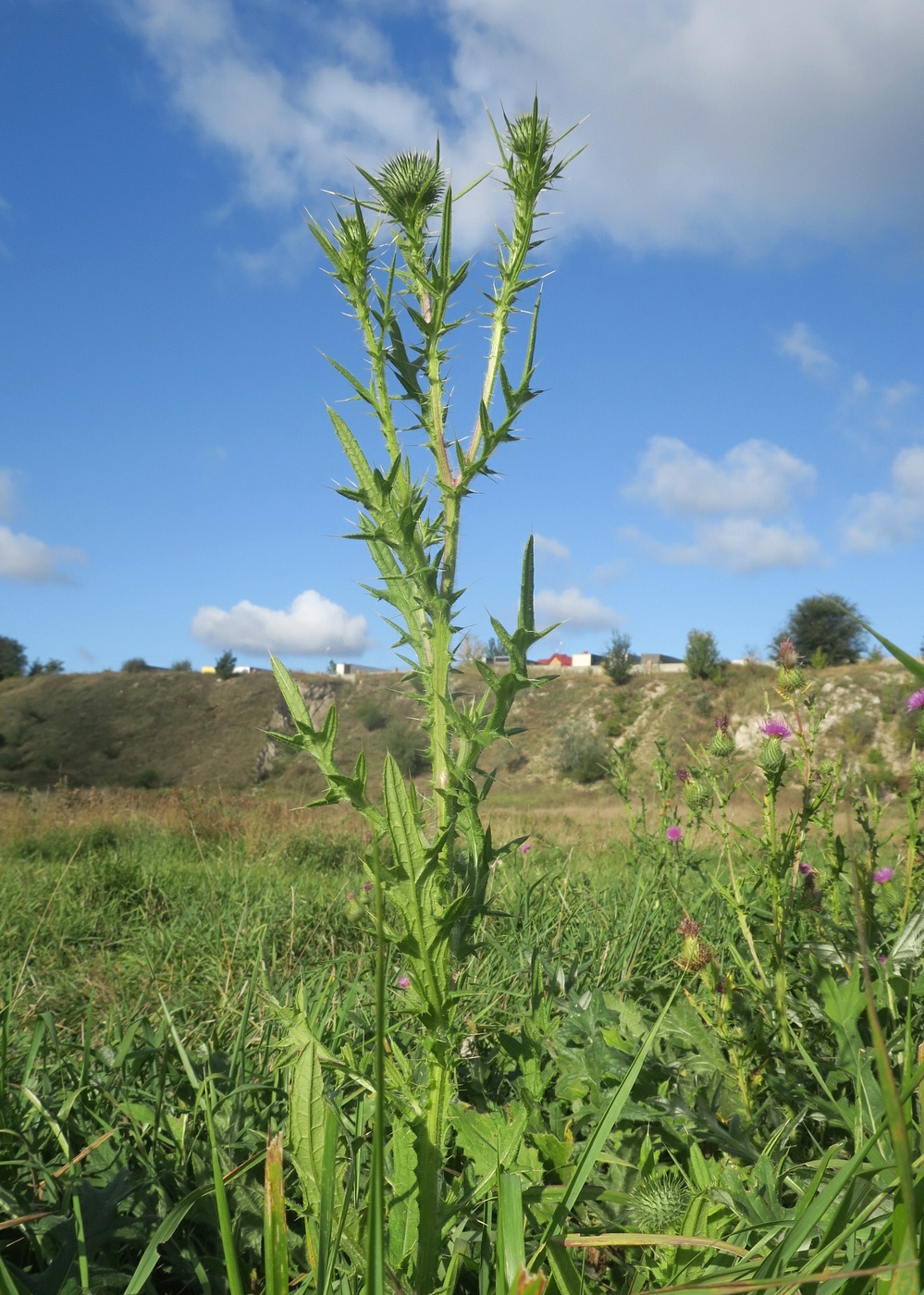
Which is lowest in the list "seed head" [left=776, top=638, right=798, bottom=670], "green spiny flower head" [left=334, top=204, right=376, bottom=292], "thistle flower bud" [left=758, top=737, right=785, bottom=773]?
"thistle flower bud" [left=758, top=737, right=785, bottom=773]

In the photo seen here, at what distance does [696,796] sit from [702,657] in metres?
39.3

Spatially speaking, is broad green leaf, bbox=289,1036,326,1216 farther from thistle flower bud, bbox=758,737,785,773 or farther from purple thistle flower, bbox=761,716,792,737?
purple thistle flower, bbox=761,716,792,737

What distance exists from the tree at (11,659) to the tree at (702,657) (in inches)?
1276

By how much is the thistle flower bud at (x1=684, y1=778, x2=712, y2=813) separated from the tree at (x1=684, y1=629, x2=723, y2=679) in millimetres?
38537

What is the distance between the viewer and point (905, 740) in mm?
25531

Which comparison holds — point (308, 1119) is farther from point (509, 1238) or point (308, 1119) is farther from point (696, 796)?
point (696, 796)

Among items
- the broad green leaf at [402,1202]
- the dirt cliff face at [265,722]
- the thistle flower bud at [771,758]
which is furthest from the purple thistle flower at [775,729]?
the dirt cliff face at [265,722]

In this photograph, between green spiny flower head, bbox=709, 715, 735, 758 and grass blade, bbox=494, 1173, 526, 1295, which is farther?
green spiny flower head, bbox=709, 715, 735, 758

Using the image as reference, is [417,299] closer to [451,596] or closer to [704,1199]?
[451,596]

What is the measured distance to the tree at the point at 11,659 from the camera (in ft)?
135

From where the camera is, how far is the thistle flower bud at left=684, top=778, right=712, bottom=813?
2.74 metres

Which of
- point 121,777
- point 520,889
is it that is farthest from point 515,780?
point 520,889

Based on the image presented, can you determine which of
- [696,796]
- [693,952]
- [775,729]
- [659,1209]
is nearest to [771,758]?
[775,729]

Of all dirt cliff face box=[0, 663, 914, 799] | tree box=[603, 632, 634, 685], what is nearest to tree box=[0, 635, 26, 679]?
dirt cliff face box=[0, 663, 914, 799]
